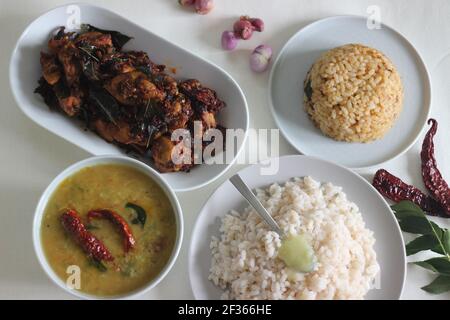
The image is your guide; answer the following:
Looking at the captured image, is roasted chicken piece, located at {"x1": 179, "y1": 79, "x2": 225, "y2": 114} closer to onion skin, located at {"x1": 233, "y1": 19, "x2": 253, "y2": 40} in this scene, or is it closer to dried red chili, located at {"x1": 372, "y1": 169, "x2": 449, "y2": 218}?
onion skin, located at {"x1": 233, "y1": 19, "x2": 253, "y2": 40}

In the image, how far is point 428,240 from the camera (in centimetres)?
289

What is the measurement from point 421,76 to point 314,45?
0.70m

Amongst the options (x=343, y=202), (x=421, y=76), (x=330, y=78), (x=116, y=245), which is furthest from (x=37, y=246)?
(x=421, y=76)

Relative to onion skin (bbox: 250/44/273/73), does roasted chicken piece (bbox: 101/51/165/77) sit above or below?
above

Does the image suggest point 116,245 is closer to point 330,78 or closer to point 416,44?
point 330,78

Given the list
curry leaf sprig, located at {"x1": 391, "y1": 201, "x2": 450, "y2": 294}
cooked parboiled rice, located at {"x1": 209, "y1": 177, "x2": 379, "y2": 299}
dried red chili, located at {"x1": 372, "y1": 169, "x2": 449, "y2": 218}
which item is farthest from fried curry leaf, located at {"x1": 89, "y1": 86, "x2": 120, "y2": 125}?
curry leaf sprig, located at {"x1": 391, "y1": 201, "x2": 450, "y2": 294}

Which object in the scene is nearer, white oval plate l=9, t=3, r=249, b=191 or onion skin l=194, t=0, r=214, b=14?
white oval plate l=9, t=3, r=249, b=191

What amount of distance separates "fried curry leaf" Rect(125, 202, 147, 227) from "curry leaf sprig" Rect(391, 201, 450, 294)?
1.48m

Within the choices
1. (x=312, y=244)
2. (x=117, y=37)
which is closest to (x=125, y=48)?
(x=117, y=37)

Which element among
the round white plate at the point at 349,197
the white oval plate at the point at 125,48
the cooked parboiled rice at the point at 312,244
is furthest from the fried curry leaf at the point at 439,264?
the white oval plate at the point at 125,48

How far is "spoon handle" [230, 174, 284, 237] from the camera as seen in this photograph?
8.68ft

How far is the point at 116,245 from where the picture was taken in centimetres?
247

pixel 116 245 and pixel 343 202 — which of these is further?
pixel 343 202
